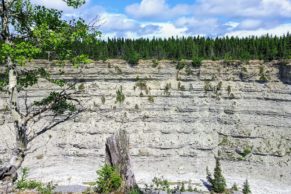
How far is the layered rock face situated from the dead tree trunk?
122 ft

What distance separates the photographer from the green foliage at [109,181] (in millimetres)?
15219

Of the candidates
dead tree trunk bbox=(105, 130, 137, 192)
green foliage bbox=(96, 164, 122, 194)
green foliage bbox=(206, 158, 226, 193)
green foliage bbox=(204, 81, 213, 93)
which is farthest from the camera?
green foliage bbox=(204, 81, 213, 93)

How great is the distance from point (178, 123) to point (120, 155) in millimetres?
44990

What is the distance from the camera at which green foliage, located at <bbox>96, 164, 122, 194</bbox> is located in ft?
49.9

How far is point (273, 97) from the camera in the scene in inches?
2266

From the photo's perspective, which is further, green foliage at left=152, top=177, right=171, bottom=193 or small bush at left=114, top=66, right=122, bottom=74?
small bush at left=114, top=66, right=122, bottom=74

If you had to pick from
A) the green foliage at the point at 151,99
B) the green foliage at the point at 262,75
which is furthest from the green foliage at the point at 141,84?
the green foliage at the point at 262,75

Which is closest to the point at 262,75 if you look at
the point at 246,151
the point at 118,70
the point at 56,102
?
the point at 246,151

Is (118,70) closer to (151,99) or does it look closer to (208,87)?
(151,99)

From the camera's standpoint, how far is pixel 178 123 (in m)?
60.4

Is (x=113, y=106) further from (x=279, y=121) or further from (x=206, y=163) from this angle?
(x=279, y=121)

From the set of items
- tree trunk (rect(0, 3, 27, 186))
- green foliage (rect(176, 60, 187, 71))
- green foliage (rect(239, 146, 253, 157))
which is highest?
green foliage (rect(176, 60, 187, 71))

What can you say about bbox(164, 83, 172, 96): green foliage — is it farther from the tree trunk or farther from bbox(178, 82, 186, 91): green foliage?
the tree trunk

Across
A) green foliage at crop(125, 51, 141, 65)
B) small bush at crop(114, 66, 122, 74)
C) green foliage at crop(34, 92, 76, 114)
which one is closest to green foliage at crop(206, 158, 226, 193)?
green foliage at crop(125, 51, 141, 65)
